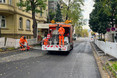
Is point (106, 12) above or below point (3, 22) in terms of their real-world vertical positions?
below

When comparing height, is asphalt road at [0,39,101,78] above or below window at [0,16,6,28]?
below

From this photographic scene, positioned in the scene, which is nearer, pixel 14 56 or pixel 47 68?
pixel 47 68

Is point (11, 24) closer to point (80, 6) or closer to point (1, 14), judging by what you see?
point (1, 14)

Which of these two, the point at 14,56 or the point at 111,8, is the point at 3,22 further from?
the point at 111,8

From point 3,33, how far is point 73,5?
19819mm

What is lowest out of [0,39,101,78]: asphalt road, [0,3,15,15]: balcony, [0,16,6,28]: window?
[0,39,101,78]: asphalt road

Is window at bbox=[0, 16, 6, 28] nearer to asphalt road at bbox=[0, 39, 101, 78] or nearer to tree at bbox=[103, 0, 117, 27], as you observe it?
asphalt road at bbox=[0, 39, 101, 78]

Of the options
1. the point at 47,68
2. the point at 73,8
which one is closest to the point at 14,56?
the point at 47,68

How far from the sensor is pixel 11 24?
21.9m

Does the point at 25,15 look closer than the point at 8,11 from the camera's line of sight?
No

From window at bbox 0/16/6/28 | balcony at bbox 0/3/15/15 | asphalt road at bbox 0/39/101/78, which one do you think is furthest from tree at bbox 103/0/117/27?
window at bbox 0/16/6/28

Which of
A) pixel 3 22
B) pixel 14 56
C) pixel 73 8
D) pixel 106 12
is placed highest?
pixel 73 8

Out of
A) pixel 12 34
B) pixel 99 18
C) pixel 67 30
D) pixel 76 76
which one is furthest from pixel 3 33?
pixel 76 76

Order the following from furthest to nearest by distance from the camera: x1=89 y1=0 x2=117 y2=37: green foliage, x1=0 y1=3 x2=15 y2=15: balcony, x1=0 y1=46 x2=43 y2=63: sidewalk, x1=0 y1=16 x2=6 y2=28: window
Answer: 1. x1=0 y1=16 x2=6 y2=28: window
2. x1=0 y1=3 x2=15 y2=15: balcony
3. x1=89 y1=0 x2=117 y2=37: green foliage
4. x1=0 y1=46 x2=43 y2=63: sidewalk
